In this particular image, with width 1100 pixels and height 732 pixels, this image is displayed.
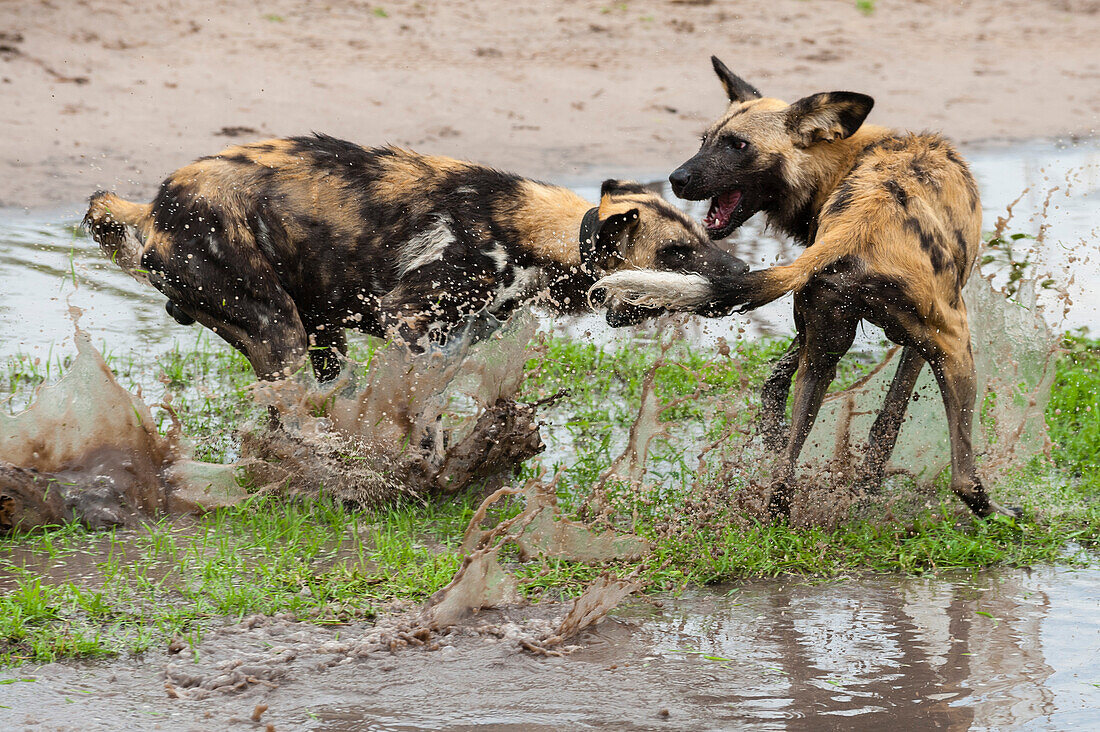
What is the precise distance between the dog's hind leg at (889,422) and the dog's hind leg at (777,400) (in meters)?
0.33

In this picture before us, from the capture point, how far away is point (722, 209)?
15.5 feet

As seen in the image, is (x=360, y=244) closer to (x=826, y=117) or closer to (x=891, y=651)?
(x=826, y=117)

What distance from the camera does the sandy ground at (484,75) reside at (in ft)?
29.9

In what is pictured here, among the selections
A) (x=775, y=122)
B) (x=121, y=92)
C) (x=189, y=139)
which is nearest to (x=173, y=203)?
(x=775, y=122)

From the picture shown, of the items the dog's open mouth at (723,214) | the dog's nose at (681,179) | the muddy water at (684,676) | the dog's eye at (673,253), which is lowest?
the muddy water at (684,676)

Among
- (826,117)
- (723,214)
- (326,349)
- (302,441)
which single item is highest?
(826,117)

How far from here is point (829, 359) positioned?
445 cm

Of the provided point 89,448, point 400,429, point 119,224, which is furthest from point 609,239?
point 89,448

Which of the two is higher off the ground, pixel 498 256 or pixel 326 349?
pixel 498 256

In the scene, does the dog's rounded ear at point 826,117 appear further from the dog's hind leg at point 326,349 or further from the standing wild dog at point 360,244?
the dog's hind leg at point 326,349

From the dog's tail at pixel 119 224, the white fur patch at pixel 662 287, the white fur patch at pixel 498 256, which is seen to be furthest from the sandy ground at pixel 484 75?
the white fur patch at pixel 662 287

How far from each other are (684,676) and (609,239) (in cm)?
190

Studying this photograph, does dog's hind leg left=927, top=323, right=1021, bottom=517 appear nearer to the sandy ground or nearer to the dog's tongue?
the dog's tongue

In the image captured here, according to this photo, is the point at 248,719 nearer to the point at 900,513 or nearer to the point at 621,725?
the point at 621,725
